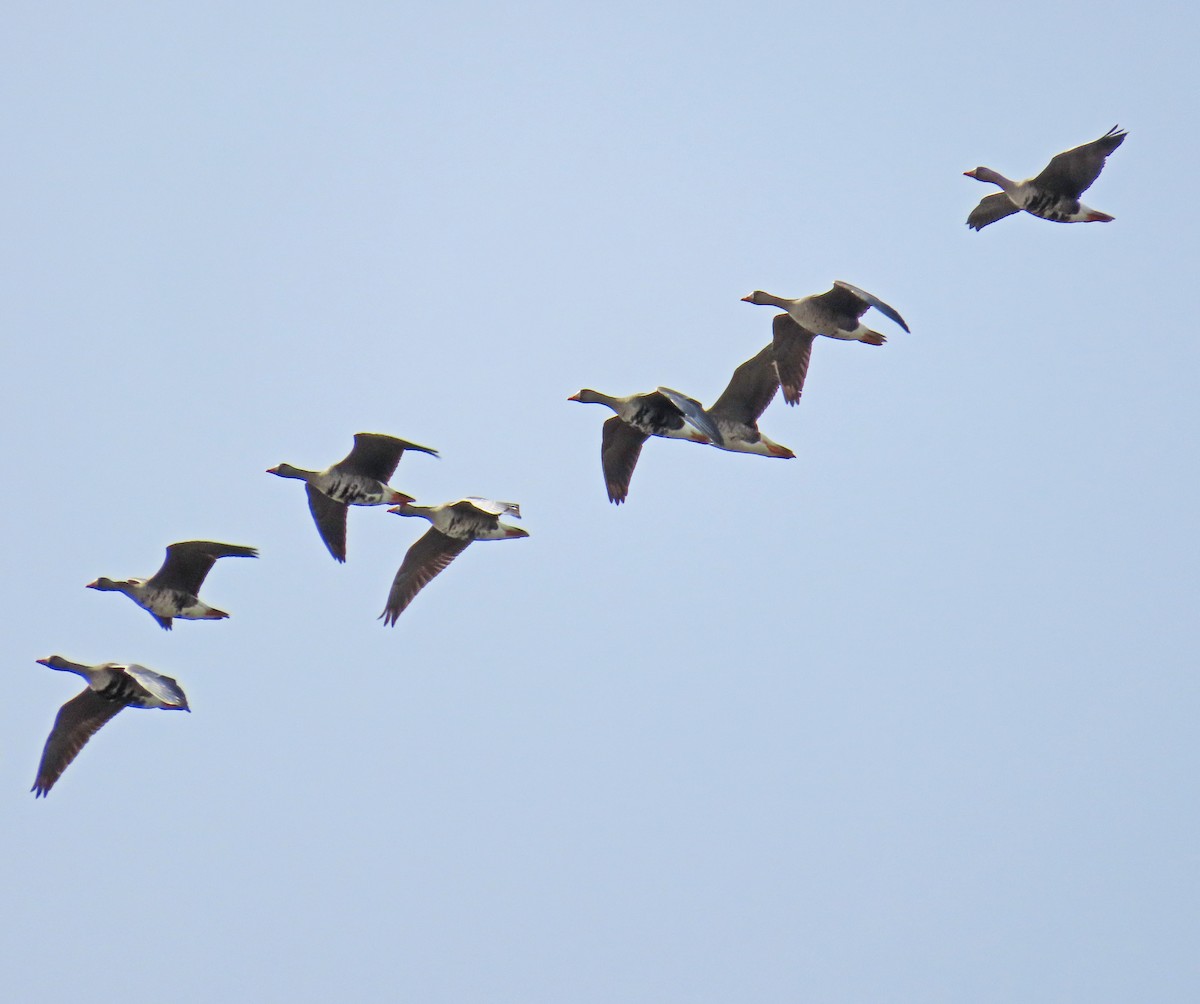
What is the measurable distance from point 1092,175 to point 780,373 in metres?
4.92

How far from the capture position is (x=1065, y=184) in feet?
73.1

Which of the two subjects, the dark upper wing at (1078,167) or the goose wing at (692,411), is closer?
the goose wing at (692,411)

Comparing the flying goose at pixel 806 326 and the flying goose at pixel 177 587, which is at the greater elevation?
the flying goose at pixel 806 326

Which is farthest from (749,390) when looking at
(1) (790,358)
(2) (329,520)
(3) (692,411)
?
(2) (329,520)

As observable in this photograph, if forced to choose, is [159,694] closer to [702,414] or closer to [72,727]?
[72,727]

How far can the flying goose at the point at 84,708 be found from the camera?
2164cm

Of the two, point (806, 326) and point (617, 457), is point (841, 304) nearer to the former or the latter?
point (806, 326)

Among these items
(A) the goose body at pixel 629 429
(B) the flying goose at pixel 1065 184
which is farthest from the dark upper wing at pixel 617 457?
(B) the flying goose at pixel 1065 184

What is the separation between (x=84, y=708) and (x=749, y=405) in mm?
10117

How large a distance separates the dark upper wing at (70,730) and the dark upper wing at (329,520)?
12.6 feet

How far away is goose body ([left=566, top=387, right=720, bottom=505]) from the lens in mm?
22562

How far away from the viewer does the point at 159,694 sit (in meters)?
20.3

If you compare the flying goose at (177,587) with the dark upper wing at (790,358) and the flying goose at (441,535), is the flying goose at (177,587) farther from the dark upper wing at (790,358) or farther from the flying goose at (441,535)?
the dark upper wing at (790,358)

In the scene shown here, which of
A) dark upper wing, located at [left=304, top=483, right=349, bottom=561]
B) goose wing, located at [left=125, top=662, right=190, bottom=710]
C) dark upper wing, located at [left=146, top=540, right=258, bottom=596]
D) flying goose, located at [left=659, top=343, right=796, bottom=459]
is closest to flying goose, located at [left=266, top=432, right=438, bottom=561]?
dark upper wing, located at [left=304, top=483, right=349, bottom=561]
